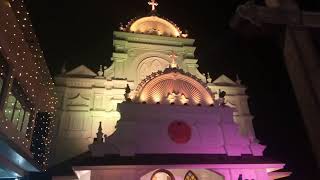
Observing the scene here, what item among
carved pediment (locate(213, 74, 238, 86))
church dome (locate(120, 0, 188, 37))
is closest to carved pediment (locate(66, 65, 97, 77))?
church dome (locate(120, 0, 188, 37))

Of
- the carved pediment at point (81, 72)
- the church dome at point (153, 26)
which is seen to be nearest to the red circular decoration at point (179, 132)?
the carved pediment at point (81, 72)

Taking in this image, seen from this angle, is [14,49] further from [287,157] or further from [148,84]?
[287,157]

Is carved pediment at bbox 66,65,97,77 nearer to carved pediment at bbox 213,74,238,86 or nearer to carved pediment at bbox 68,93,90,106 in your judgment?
carved pediment at bbox 68,93,90,106

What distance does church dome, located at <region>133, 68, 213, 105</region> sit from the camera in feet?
53.8

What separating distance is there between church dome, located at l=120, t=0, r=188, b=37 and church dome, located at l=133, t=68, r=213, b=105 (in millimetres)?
8590

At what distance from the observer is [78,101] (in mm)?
20797

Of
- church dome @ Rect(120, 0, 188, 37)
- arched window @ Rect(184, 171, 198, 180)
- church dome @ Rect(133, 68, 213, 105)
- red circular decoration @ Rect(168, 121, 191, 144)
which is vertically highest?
church dome @ Rect(120, 0, 188, 37)

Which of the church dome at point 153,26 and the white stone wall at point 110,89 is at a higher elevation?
the church dome at point 153,26

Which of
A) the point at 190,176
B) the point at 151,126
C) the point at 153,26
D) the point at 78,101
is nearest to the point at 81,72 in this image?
the point at 78,101

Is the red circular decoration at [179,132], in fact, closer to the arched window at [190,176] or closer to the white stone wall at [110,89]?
the arched window at [190,176]

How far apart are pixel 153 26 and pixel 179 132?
41.6ft

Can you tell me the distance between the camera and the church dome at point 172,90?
53.8 ft

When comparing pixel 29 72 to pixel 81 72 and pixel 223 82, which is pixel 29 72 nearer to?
pixel 81 72

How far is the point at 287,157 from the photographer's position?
25.3 metres
